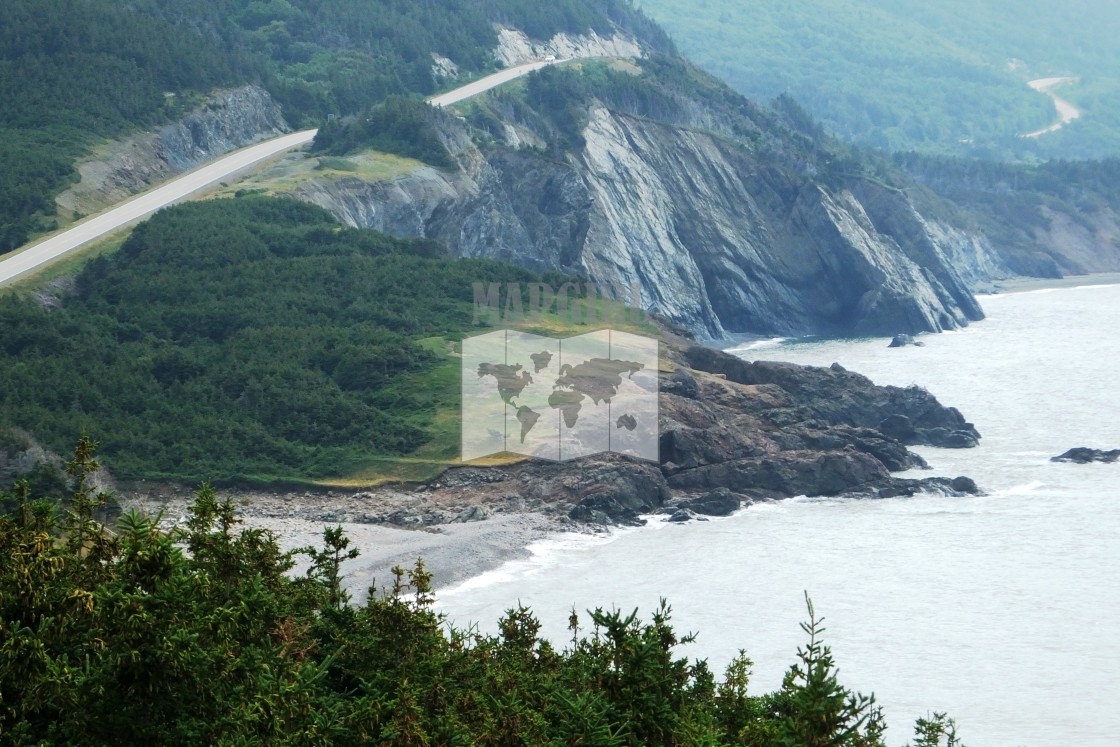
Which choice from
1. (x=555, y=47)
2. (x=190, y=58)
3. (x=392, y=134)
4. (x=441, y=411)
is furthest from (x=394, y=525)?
(x=555, y=47)

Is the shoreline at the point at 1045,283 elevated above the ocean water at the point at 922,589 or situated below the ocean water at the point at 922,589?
above

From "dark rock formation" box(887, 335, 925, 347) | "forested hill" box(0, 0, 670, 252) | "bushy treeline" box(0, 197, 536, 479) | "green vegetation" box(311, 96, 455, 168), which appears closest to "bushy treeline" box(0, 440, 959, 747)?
"bushy treeline" box(0, 197, 536, 479)

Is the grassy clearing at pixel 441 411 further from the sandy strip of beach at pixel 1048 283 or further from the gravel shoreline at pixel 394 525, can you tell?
the sandy strip of beach at pixel 1048 283

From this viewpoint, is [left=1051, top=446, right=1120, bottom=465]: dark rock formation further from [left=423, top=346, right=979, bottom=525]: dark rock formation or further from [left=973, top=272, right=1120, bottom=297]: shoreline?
[left=973, top=272, right=1120, bottom=297]: shoreline

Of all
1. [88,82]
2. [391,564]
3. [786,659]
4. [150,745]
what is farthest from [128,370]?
[150,745]

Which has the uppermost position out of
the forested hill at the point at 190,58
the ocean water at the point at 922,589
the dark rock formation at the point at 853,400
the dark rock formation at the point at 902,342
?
the forested hill at the point at 190,58

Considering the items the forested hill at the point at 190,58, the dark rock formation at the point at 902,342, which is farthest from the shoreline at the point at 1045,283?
the forested hill at the point at 190,58

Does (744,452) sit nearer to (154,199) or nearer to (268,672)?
(154,199)
